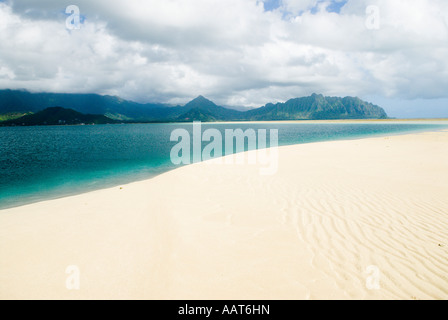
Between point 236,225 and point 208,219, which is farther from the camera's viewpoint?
point 208,219

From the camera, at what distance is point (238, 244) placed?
657cm

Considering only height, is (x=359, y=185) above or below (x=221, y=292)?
above

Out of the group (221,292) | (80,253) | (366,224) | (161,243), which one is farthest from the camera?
(366,224)

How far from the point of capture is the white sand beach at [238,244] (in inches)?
188

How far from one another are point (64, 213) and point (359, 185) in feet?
49.4

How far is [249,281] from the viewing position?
4961mm

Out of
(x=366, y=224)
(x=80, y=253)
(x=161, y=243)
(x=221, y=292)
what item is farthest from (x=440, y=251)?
(x=80, y=253)

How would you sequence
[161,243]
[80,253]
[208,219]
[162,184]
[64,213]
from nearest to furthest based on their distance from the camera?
[80,253], [161,243], [208,219], [64,213], [162,184]

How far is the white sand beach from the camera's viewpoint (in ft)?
15.7
